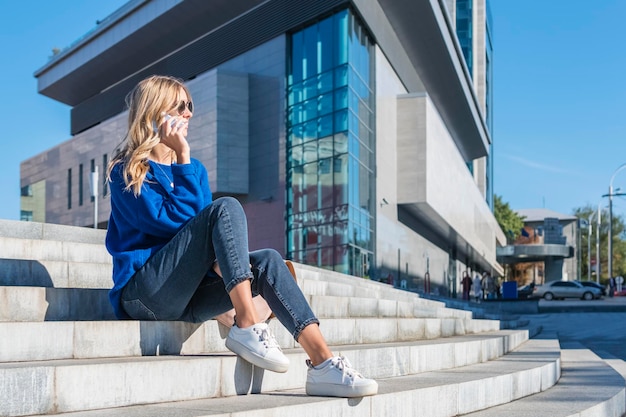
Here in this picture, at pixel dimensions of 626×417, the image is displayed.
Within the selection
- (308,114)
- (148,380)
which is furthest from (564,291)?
(148,380)

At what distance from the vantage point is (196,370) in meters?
2.95

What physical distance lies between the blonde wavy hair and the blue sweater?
2.4 inches

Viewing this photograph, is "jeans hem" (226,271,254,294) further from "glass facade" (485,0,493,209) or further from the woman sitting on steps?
"glass facade" (485,0,493,209)

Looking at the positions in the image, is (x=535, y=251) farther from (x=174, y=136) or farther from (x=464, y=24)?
(x=174, y=136)

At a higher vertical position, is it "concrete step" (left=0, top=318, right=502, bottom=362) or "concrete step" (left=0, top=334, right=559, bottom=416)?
"concrete step" (left=0, top=318, right=502, bottom=362)

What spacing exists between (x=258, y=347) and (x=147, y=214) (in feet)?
2.65

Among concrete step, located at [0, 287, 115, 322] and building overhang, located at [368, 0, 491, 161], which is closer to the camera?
concrete step, located at [0, 287, 115, 322]

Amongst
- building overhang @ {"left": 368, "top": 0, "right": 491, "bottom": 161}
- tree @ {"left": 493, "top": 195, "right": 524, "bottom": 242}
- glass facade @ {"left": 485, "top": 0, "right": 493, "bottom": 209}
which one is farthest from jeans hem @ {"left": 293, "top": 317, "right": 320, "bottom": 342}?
tree @ {"left": 493, "top": 195, "right": 524, "bottom": 242}

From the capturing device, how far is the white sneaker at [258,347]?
10.2 ft

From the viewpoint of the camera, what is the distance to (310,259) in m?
27.8

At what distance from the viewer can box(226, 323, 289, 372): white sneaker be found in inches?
122

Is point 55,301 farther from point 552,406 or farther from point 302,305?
point 552,406

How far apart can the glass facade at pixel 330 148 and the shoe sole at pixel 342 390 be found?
23731 mm

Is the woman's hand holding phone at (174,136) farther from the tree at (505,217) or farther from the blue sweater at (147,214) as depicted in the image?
the tree at (505,217)
